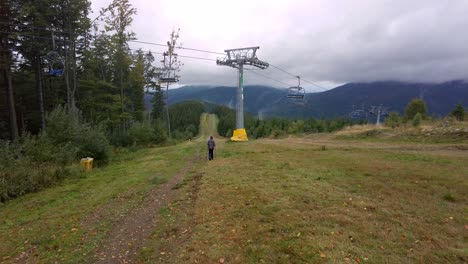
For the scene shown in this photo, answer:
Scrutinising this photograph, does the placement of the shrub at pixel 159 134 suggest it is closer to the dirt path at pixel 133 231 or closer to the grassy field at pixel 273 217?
the grassy field at pixel 273 217

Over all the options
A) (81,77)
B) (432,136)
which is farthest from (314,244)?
(81,77)

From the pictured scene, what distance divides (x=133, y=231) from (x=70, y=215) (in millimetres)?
3388

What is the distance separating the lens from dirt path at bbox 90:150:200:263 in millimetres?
6672

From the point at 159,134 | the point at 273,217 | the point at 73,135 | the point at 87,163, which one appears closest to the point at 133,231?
the point at 273,217

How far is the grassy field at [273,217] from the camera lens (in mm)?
6191

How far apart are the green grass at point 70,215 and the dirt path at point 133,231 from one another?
1.03ft

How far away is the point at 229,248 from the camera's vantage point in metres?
6.36

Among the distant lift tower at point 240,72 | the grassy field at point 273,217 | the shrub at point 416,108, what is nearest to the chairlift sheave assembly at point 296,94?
the distant lift tower at point 240,72

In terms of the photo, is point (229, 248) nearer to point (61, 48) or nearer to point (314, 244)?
point (314, 244)

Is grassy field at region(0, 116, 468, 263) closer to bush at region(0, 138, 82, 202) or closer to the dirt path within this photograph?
the dirt path

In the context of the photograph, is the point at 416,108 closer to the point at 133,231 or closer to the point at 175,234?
the point at 175,234

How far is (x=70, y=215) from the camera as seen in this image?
9992 mm

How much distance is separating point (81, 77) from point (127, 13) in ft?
34.6

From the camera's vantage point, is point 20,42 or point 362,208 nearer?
point 362,208
